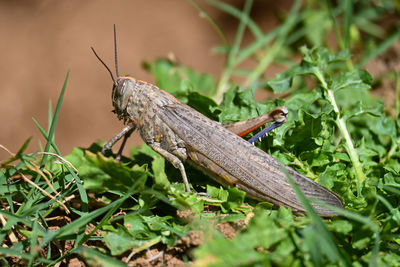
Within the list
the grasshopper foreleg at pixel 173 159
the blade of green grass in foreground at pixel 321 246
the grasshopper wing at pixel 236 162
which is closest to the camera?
the blade of green grass in foreground at pixel 321 246

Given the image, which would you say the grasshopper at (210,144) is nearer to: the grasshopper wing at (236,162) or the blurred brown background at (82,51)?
the grasshopper wing at (236,162)

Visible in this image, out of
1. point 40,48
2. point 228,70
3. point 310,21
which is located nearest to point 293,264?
point 228,70

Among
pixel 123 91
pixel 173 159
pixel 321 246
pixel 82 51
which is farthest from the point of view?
pixel 82 51

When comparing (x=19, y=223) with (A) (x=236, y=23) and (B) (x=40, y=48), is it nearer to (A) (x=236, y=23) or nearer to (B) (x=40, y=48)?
(B) (x=40, y=48)

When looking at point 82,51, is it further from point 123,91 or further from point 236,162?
point 236,162


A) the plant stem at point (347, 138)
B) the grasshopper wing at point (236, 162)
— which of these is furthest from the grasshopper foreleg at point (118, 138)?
the plant stem at point (347, 138)

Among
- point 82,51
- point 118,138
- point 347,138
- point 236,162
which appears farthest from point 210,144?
point 82,51

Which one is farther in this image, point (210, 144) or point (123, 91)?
point (123, 91)
